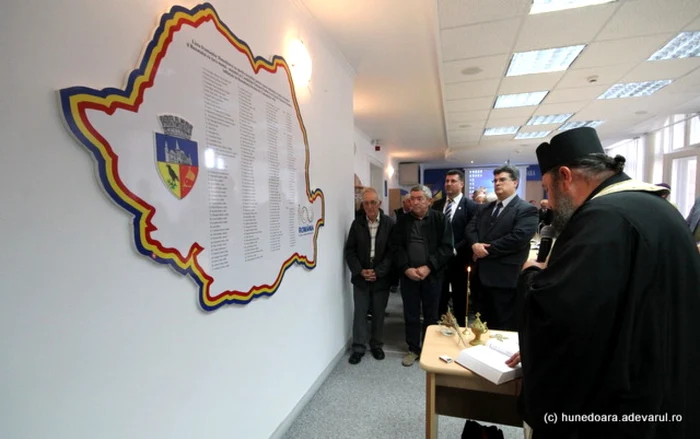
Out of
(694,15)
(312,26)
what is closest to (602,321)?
(312,26)

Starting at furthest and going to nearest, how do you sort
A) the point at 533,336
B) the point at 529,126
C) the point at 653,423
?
the point at 529,126
the point at 533,336
the point at 653,423

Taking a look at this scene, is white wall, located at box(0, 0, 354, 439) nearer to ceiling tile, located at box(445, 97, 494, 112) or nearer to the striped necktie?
the striped necktie

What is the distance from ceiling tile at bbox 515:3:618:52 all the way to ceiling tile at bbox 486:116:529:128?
2434mm

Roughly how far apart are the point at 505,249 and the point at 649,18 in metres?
1.96

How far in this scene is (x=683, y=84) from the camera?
357cm

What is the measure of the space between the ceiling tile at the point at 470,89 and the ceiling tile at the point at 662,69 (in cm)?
133

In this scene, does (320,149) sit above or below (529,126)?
below

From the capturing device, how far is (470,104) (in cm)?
409

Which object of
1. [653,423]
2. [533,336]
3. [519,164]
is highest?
[519,164]

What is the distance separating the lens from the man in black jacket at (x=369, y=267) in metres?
2.75

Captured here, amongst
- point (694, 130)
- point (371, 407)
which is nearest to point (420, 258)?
point (371, 407)

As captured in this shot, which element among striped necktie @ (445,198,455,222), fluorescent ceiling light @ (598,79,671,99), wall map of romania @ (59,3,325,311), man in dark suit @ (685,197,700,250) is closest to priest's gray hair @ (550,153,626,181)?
wall map of romania @ (59,3,325,311)

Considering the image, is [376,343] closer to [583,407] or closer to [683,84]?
[583,407]

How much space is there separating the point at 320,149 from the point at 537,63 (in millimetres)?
2396
